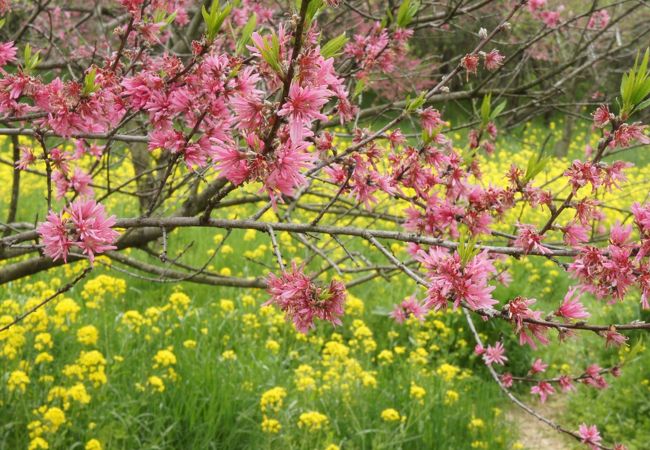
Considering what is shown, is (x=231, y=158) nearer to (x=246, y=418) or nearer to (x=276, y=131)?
(x=276, y=131)

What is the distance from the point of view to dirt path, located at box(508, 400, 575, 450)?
4.49m

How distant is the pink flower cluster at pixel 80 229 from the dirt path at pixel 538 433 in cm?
366

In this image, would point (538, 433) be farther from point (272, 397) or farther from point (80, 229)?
point (80, 229)

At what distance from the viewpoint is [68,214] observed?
4.74ft

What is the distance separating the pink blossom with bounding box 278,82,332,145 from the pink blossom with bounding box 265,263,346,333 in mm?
412

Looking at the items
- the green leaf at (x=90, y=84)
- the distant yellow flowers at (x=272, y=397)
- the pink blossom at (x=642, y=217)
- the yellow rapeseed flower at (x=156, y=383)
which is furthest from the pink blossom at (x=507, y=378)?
the green leaf at (x=90, y=84)

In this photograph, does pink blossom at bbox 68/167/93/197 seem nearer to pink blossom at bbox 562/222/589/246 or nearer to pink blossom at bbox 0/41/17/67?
pink blossom at bbox 0/41/17/67

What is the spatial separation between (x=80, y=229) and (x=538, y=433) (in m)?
4.12

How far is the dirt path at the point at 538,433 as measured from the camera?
14.7ft

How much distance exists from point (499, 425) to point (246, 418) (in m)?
1.74

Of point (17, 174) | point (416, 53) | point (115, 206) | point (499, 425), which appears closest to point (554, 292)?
point (499, 425)

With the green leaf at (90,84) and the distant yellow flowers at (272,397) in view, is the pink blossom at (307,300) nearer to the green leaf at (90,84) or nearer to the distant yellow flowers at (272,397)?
the green leaf at (90,84)

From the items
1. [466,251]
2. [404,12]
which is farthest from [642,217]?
[404,12]

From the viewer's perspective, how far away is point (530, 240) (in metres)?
1.54
